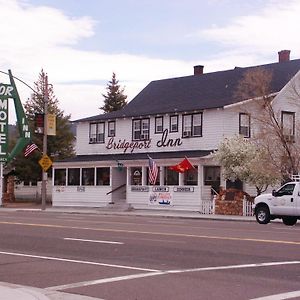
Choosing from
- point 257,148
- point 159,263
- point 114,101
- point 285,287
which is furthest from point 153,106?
point 285,287

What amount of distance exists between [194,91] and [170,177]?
682 centimetres

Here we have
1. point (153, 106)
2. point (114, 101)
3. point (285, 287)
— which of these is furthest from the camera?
point (114, 101)

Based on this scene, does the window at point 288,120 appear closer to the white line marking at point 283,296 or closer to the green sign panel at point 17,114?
the green sign panel at point 17,114

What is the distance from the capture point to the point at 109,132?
46969 mm

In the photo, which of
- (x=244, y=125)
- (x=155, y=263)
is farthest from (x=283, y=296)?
(x=244, y=125)

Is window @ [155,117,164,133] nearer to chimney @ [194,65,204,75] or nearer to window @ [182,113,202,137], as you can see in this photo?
window @ [182,113,202,137]

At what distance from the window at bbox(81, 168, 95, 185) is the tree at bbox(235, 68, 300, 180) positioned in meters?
12.2

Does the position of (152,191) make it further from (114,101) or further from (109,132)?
(114,101)

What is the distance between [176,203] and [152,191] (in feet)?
7.23

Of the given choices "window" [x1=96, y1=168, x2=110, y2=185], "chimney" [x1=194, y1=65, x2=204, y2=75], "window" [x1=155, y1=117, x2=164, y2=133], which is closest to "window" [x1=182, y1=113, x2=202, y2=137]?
"window" [x1=155, y1=117, x2=164, y2=133]

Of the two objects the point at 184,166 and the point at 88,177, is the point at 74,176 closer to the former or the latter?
the point at 88,177

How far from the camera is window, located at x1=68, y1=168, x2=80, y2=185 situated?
4674 cm

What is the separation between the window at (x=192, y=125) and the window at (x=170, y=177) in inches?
97.3

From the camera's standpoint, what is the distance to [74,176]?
47125mm
